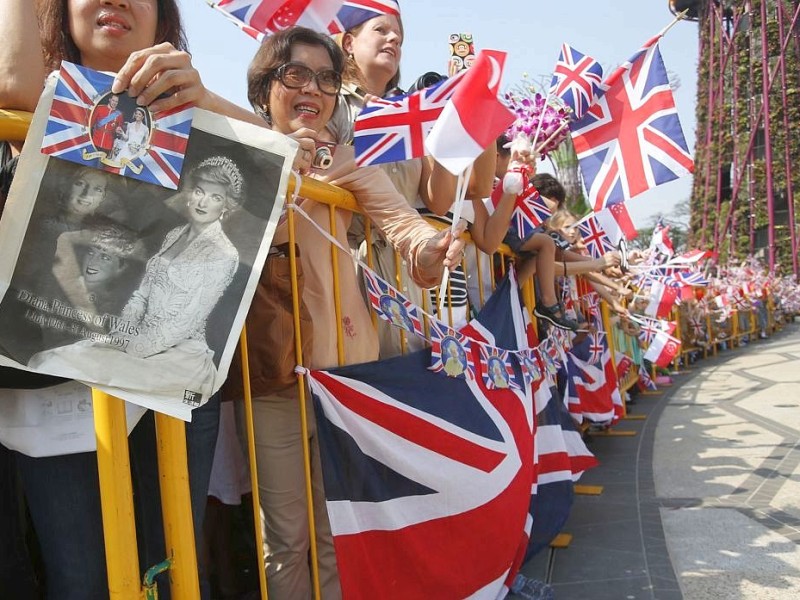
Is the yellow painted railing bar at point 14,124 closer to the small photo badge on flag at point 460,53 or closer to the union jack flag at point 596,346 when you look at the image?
the small photo badge on flag at point 460,53

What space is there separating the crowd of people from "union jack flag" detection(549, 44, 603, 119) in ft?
3.46

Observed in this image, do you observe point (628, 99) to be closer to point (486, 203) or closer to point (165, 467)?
point (486, 203)

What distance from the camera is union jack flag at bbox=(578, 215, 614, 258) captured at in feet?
18.2

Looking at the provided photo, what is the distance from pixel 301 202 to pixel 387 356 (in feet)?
2.39

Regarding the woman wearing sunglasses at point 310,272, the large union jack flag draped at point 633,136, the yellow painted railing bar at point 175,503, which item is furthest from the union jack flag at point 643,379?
the yellow painted railing bar at point 175,503

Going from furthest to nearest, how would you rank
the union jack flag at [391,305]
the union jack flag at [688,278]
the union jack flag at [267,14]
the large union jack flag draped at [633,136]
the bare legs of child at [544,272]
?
the union jack flag at [688,278] < the bare legs of child at [544,272] < the large union jack flag draped at [633,136] < the union jack flag at [267,14] < the union jack flag at [391,305]

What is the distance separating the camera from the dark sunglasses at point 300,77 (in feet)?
7.16

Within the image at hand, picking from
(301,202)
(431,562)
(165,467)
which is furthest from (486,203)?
(165,467)

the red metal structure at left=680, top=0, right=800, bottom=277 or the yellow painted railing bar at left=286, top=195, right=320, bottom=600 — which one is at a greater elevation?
the red metal structure at left=680, top=0, right=800, bottom=277

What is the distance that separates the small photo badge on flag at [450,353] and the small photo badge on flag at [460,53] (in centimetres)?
99

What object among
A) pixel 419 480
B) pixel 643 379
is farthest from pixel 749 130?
pixel 419 480

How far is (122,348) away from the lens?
1.34 metres

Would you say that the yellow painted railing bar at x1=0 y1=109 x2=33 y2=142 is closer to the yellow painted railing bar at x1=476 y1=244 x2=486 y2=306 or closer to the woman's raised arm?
the woman's raised arm

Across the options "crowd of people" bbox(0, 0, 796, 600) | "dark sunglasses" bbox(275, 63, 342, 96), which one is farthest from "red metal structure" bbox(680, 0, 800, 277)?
"dark sunglasses" bbox(275, 63, 342, 96)
